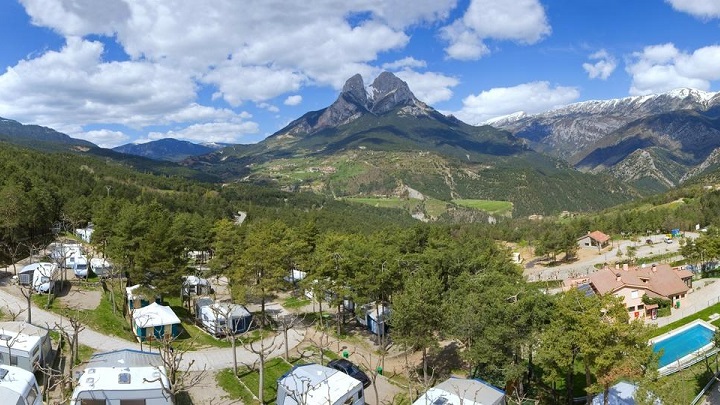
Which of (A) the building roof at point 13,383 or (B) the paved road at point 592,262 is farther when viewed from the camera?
(B) the paved road at point 592,262

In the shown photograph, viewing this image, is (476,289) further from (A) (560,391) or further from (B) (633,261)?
(B) (633,261)

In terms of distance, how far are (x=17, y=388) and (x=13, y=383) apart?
39 centimetres

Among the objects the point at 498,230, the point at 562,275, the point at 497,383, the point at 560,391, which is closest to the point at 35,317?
the point at 497,383

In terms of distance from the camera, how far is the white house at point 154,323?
33281mm

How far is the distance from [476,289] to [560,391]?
8.54m

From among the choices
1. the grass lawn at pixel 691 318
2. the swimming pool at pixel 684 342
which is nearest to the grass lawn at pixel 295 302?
the swimming pool at pixel 684 342

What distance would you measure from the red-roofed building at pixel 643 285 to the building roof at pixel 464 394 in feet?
96.7

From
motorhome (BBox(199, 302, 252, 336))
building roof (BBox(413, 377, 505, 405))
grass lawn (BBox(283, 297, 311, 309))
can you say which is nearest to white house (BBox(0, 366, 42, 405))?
motorhome (BBox(199, 302, 252, 336))

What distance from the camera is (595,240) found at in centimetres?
10306

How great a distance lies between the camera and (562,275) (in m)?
79.6

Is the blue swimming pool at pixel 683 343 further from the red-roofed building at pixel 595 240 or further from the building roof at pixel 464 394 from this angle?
the red-roofed building at pixel 595 240

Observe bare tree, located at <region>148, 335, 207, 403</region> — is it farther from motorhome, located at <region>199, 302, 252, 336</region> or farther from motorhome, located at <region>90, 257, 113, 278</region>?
motorhome, located at <region>90, 257, 113, 278</region>

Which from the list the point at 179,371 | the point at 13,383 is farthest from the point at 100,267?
the point at 13,383

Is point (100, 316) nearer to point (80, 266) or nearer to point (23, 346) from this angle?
point (23, 346)
